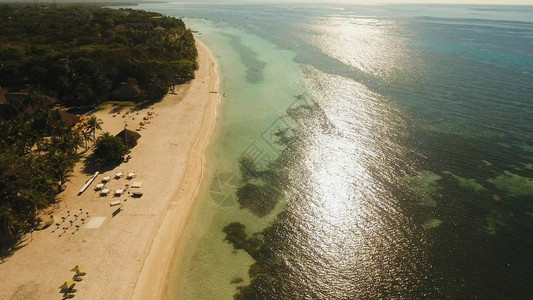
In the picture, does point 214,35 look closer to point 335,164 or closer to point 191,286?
point 335,164

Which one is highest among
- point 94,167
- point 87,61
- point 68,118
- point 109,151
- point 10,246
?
point 87,61

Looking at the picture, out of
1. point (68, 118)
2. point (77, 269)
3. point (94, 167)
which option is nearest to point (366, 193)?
point (77, 269)

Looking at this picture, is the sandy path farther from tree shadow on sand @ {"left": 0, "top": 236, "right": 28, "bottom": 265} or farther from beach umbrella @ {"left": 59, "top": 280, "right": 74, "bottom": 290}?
beach umbrella @ {"left": 59, "top": 280, "right": 74, "bottom": 290}

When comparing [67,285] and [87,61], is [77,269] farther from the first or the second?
[87,61]

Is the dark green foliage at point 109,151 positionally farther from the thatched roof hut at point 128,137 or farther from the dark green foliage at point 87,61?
the dark green foliage at point 87,61

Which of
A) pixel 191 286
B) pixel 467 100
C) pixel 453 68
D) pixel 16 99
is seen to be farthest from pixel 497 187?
pixel 16 99

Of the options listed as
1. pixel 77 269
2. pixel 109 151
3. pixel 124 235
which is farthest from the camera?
pixel 109 151

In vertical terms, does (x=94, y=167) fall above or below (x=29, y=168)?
below
